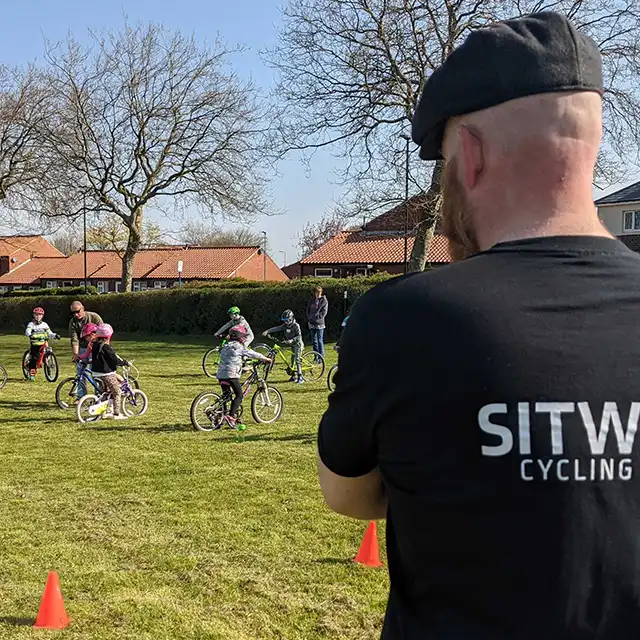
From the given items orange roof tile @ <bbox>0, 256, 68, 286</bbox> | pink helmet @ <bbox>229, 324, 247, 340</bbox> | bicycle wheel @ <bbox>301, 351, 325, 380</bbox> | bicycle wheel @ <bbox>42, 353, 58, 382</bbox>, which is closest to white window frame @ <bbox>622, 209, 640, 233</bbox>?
bicycle wheel @ <bbox>301, 351, 325, 380</bbox>

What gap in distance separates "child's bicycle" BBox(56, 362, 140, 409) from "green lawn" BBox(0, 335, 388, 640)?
1.08 meters

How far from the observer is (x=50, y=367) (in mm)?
17547

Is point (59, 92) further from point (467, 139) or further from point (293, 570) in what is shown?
point (467, 139)

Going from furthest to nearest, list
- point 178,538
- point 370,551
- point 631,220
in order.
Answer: point 631,220 → point 178,538 → point 370,551

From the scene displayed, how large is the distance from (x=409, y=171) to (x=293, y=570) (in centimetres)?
1713

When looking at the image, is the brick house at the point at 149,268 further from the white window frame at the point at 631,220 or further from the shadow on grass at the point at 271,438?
the shadow on grass at the point at 271,438

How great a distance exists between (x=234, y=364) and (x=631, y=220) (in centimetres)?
2909

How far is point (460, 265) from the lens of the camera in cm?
124

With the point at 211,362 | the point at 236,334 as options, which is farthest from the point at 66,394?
the point at 211,362

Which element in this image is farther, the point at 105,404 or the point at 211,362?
the point at 211,362

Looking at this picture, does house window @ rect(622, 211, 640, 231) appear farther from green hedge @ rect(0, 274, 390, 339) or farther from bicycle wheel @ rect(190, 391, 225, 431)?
bicycle wheel @ rect(190, 391, 225, 431)

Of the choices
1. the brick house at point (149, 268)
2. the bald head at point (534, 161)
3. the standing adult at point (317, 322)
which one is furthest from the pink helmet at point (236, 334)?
the brick house at point (149, 268)

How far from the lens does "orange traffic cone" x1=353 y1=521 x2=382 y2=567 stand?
539 centimetres

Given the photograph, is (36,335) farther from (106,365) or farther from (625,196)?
(625,196)
